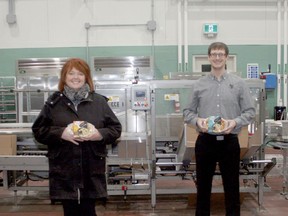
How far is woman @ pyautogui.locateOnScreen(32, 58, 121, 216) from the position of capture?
193cm

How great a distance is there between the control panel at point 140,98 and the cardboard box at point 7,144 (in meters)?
1.25

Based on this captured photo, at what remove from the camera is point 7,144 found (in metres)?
3.50

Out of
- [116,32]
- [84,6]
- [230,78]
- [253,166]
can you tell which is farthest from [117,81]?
[230,78]

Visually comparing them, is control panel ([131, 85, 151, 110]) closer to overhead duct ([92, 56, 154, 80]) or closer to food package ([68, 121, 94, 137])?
food package ([68, 121, 94, 137])

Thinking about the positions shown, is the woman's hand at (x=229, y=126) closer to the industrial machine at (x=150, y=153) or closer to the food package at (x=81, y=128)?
the industrial machine at (x=150, y=153)

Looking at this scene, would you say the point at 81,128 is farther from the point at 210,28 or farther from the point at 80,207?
the point at 210,28

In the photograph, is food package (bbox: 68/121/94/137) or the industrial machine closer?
food package (bbox: 68/121/94/137)

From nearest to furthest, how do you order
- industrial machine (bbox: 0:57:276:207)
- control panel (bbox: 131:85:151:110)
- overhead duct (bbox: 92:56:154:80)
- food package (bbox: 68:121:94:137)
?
food package (bbox: 68:121:94:137) < industrial machine (bbox: 0:57:276:207) < control panel (bbox: 131:85:151:110) < overhead duct (bbox: 92:56:154:80)

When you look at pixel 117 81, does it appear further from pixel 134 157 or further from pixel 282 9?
pixel 282 9

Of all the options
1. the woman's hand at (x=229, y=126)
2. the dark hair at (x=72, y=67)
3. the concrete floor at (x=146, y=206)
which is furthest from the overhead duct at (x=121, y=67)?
the dark hair at (x=72, y=67)

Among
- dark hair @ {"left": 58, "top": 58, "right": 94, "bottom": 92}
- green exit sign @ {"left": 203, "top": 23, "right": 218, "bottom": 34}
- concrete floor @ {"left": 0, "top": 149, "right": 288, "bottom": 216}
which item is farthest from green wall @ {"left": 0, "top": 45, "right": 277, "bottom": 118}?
dark hair @ {"left": 58, "top": 58, "right": 94, "bottom": 92}

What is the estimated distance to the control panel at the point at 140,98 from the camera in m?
3.60

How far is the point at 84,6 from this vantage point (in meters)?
6.10

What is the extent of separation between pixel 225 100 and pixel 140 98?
1.16 meters
